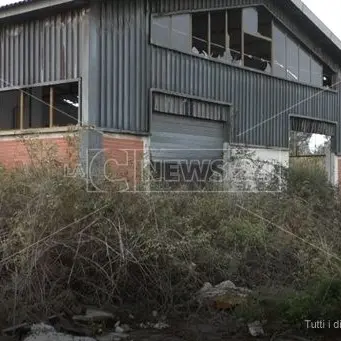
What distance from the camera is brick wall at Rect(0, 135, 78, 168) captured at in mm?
8831

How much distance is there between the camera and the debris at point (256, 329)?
20.8 feet

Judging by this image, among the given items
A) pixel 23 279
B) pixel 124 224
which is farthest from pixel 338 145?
pixel 23 279

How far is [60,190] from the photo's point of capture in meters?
7.57

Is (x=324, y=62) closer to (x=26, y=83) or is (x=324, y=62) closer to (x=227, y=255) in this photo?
(x=26, y=83)

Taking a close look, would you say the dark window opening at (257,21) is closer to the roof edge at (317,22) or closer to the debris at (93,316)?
the roof edge at (317,22)

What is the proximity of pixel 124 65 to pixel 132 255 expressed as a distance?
652cm

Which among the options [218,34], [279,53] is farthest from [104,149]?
[279,53]

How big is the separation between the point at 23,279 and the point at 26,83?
718 centimetres

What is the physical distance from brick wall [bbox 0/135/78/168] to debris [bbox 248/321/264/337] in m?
3.94

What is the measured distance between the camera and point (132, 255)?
713 cm

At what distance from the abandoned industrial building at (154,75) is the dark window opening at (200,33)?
0.03m

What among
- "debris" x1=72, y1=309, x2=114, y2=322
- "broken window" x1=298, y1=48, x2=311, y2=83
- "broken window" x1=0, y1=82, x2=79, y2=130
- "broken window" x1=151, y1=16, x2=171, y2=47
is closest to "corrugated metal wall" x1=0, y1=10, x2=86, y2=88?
"broken window" x1=0, y1=82, x2=79, y2=130

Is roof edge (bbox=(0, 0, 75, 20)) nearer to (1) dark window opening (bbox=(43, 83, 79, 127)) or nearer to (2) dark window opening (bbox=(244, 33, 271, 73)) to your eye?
(1) dark window opening (bbox=(43, 83, 79, 127))
